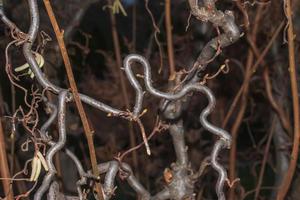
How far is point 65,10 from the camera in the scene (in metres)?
1.39

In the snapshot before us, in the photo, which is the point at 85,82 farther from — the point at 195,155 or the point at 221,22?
the point at 221,22

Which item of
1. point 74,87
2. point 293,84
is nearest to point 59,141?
point 74,87

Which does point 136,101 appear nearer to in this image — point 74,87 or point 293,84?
point 74,87

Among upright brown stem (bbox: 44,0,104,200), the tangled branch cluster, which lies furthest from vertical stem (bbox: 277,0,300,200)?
upright brown stem (bbox: 44,0,104,200)

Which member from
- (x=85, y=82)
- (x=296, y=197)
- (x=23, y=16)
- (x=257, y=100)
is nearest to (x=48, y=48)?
(x=23, y=16)

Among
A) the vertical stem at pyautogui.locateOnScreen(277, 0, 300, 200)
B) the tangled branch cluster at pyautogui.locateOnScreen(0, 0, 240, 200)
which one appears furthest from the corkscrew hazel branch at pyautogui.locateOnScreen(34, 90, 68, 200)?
the vertical stem at pyautogui.locateOnScreen(277, 0, 300, 200)

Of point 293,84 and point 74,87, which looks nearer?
point 74,87

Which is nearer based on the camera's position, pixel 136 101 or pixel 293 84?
pixel 136 101

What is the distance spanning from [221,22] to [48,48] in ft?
1.59

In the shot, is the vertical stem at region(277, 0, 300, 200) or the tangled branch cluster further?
the vertical stem at region(277, 0, 300, 200)

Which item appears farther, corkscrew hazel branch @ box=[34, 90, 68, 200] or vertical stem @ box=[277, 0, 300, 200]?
vertical stem @ box=[277, 0, 300, 200]

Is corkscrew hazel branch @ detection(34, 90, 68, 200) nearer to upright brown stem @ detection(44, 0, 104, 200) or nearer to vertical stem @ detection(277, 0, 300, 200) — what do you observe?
upright brown stem @ detection(44, 0, 104, 200)

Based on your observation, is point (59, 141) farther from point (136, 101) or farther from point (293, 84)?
point (293, 84)

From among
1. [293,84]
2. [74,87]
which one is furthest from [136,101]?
[293,84]
